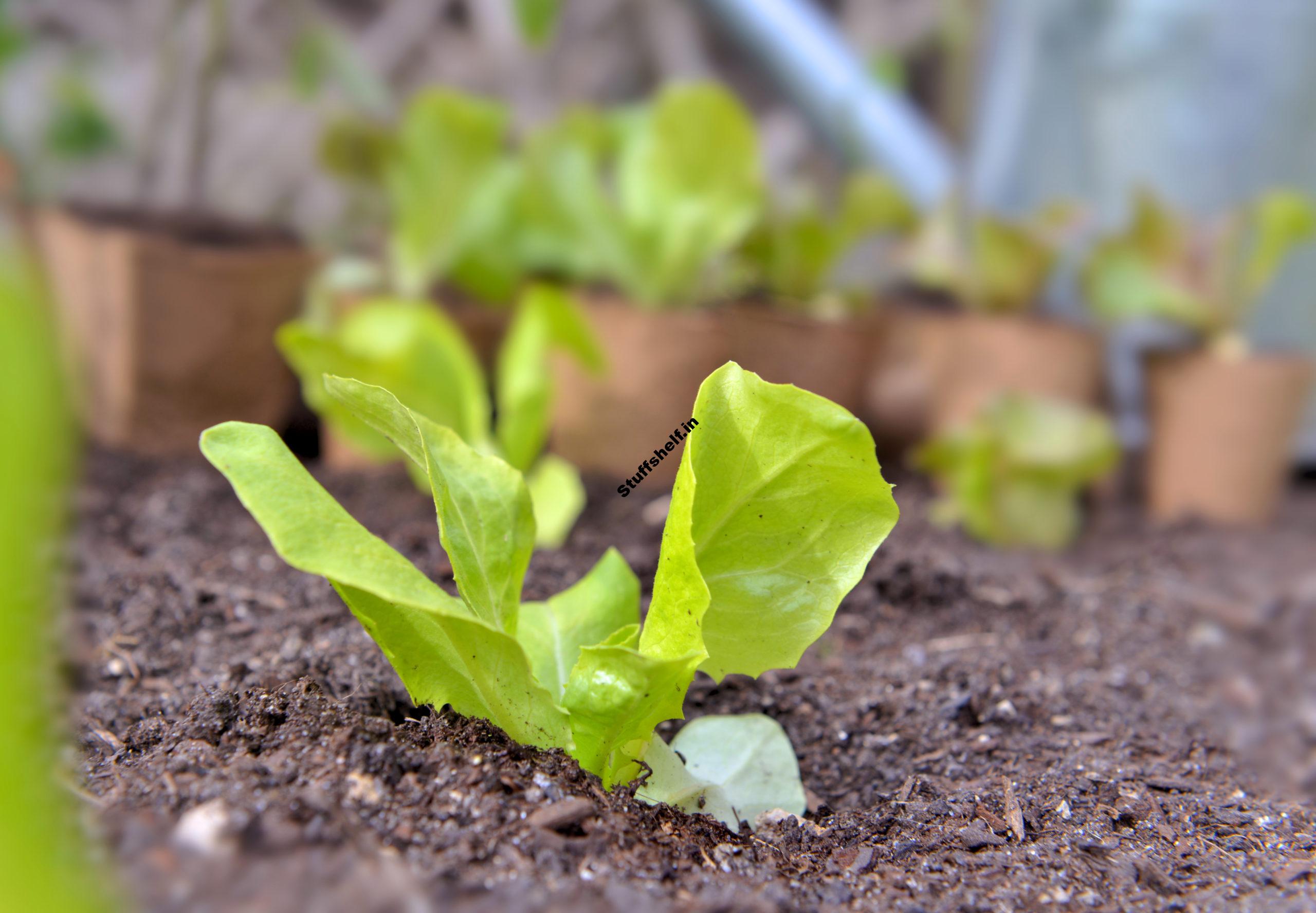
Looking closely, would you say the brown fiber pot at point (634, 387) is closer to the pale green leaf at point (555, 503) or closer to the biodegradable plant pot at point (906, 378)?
the pale green leaf at point (555, 503)

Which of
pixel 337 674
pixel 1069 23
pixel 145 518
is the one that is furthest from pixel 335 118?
pixel 1069 23

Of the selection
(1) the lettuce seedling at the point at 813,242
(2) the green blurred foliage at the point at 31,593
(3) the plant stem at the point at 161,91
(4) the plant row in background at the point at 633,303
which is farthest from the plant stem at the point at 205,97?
(2) the green blurred foliage at the point at 31,593

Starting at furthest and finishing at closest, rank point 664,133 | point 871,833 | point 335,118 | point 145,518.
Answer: point 335,118 → point 664,133 → point 145,518 → point 871,833

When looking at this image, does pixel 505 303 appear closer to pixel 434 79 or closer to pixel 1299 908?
pixel 434 79

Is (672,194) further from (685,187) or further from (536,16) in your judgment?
(536,16)

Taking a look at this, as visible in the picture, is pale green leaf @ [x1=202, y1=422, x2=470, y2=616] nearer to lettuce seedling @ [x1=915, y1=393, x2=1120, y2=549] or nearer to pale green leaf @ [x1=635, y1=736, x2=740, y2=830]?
pale green leaf @ [x1=635, y1=736, x2=740, y2=830]

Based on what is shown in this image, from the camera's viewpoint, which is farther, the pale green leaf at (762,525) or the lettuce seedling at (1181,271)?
the lettuce seedling at (1181,271)

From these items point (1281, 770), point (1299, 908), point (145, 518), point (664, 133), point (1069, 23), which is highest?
point (1069, 23)
